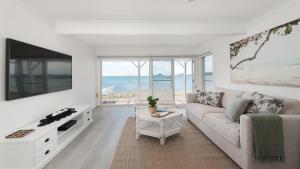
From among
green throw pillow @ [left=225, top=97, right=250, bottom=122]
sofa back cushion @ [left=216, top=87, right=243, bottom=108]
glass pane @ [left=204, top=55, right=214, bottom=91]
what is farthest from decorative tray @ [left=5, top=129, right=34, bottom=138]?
glass pane @ [left=204, top=55, right=214, bottom=91]

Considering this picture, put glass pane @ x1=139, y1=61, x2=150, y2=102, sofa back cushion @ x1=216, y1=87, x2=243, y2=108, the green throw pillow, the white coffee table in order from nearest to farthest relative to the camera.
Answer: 1. the green throw pillow
2. the white coffee table
3. sofa back cushion @ x1=216, y1=87, x2=243, y2=108
4. glass pane @ x1=139, y1=61, x2=150, y2=102

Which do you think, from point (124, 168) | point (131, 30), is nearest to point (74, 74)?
point (131, 30)

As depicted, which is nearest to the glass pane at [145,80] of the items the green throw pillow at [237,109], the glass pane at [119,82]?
the glass pane at [119,82]

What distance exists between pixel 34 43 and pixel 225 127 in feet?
10.8

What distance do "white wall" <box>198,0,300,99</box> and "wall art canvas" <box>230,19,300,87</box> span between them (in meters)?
0.10

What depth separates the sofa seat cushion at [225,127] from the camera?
2.11 metres

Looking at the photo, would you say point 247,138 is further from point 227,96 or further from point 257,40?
point 257,40

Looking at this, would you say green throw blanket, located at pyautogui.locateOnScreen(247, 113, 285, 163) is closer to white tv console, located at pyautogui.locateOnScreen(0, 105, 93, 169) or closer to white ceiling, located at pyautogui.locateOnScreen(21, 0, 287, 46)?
white ceiling, located at pyautogui.locateOnScreen(21, 0, 287, 46)

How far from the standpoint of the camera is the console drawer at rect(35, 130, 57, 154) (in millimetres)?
2053

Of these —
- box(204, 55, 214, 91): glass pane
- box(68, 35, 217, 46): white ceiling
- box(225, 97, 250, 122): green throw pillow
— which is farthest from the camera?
box(204, 55, 214, 91): glass pane

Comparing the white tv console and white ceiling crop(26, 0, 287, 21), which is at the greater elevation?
white ceiling crop(26, 0, 287, 21)

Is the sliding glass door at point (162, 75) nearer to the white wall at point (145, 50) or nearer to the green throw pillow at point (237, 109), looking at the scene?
the white wall at point (145, 50)

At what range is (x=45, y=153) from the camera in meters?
2.23

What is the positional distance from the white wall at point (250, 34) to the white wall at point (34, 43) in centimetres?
392
